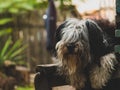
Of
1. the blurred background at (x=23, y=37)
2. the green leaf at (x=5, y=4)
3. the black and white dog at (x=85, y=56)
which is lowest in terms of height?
the blurred background at (x=23, y=37)

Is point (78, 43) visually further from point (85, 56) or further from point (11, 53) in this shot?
point (11, 53)

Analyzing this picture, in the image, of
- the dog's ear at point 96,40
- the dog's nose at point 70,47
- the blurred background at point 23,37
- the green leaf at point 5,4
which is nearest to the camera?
the dog's nose at point 70,47

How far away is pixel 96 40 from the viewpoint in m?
4.14

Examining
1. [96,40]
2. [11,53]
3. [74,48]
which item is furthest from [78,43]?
[11,53]

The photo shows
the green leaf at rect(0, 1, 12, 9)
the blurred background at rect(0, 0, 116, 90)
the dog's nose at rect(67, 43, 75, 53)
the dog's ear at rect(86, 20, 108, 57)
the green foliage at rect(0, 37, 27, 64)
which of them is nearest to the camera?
the dog's nose at rect(67, 43, 75, 53)

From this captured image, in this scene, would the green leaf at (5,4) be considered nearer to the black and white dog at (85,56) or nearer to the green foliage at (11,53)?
the green foliage at (11,53)

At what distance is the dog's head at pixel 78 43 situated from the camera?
3977 mm

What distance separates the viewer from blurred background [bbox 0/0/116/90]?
11.0 meters

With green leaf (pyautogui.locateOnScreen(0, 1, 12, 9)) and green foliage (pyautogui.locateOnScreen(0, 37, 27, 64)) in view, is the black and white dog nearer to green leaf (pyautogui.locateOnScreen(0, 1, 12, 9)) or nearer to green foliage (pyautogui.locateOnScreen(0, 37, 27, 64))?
green leaf (pyautogui.locateOnScreen(0, 1, 12, 9))

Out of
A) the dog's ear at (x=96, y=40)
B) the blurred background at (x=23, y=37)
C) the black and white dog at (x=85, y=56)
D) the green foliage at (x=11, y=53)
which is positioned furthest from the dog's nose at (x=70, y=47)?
the green foliage at (x=11, y=53)

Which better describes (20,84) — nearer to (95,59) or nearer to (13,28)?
(13,28)

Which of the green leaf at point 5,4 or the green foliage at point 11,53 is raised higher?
the green leaf at point 5,4

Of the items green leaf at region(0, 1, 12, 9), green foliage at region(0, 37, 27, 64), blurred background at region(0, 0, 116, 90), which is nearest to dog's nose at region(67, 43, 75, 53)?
blurred background at region(0, 0, 116, 90)

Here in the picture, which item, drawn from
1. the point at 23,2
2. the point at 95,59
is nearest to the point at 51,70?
the point at 95,59
